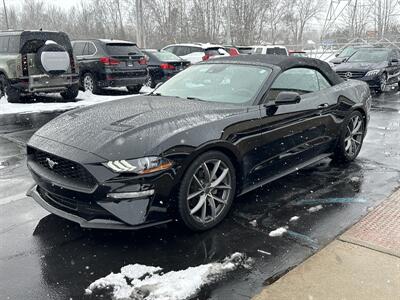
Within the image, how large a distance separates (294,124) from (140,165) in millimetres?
2076

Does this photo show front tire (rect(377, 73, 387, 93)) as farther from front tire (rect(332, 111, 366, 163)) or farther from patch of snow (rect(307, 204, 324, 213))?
patch of snow (rect(307, 204, 324, 213))

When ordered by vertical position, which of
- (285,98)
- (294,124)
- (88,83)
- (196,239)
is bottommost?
(196,239)

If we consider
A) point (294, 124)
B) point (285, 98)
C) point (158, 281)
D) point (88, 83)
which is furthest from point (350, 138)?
point (88, 83)

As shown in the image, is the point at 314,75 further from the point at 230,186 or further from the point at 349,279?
the point at 349,279

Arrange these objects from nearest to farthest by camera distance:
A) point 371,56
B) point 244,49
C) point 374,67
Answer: point 374,67 → point 371,56 → point 244,49

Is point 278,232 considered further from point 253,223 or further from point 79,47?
point 79,47

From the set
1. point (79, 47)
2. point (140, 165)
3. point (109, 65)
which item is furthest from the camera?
point (79, 47)

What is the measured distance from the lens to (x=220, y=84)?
474 cm

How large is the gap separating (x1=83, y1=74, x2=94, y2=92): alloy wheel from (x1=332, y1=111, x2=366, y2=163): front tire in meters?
9.62

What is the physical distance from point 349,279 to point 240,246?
0.90m

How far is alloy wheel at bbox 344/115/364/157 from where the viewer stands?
5836mm

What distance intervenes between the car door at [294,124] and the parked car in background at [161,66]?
1008 centimetres

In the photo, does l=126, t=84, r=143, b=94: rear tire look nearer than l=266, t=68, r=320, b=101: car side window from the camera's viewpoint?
No

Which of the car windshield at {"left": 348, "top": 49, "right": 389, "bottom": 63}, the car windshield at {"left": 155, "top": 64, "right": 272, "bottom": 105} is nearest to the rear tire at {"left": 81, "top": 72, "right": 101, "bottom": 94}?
the car windshield at {"left": 155, "top": 64, "right": 272, "bottom": 105}
